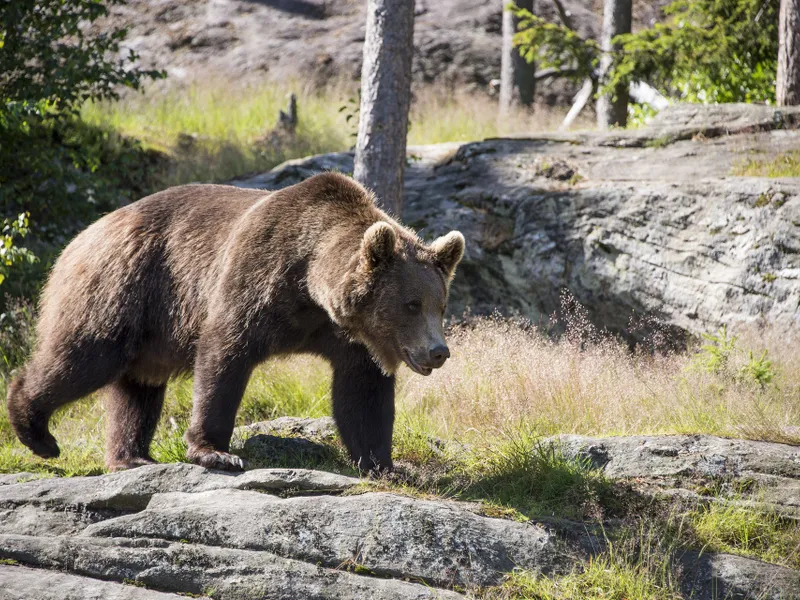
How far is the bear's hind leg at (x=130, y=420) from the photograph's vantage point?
6078 millimetres

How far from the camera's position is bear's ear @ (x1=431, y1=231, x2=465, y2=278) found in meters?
5.39

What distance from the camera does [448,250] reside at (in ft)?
17.8

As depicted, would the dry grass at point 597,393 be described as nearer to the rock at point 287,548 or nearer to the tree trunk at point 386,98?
the rock at point 287,548

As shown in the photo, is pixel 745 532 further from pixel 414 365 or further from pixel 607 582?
pixel 414 365

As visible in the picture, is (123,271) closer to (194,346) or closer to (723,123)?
(194,346)

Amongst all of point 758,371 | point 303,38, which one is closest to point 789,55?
point 758,371

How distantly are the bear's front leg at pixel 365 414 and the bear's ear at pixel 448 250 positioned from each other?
0.78 meters

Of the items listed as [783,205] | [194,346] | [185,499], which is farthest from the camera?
[783,205]

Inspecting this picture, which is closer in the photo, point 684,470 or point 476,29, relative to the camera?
point 684,470

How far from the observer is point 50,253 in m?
9.62

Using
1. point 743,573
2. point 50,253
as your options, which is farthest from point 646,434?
point 50,253

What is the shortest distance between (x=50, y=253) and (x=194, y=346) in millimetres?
4808

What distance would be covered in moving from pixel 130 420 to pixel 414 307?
2.32m

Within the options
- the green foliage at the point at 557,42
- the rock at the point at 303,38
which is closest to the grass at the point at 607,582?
the green foliage at the point at 557,42
